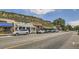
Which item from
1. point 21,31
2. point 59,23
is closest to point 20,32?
point 21,31

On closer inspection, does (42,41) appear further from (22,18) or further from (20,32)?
(22,18)

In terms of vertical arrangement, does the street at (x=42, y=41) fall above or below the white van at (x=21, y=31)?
below

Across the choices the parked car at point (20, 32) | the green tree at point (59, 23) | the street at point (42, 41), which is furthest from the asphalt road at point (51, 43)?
the parked car at point (20, 32)

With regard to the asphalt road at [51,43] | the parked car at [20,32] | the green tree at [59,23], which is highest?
the green tree at [59,23]

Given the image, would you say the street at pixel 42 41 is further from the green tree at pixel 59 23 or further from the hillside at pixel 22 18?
the hillside at pixel 22 18

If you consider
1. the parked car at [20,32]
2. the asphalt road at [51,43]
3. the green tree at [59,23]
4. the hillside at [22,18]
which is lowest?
the asphalt road at [51,43]

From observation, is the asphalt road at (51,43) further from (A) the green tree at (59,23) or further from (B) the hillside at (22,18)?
(B) the hillside at (22,18)

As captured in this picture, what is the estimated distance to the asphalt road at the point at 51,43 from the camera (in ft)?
23.5

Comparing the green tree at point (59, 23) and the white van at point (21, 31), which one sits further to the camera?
the white van at point (21, 31)

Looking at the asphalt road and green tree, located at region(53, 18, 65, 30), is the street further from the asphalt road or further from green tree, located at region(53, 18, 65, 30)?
green tree, located at region(53, 18, 65, 30)

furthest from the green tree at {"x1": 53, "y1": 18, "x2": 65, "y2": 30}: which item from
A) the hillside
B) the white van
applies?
the white van

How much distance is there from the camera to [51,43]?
7293 mm

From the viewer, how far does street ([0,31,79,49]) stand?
7156 millimetres
